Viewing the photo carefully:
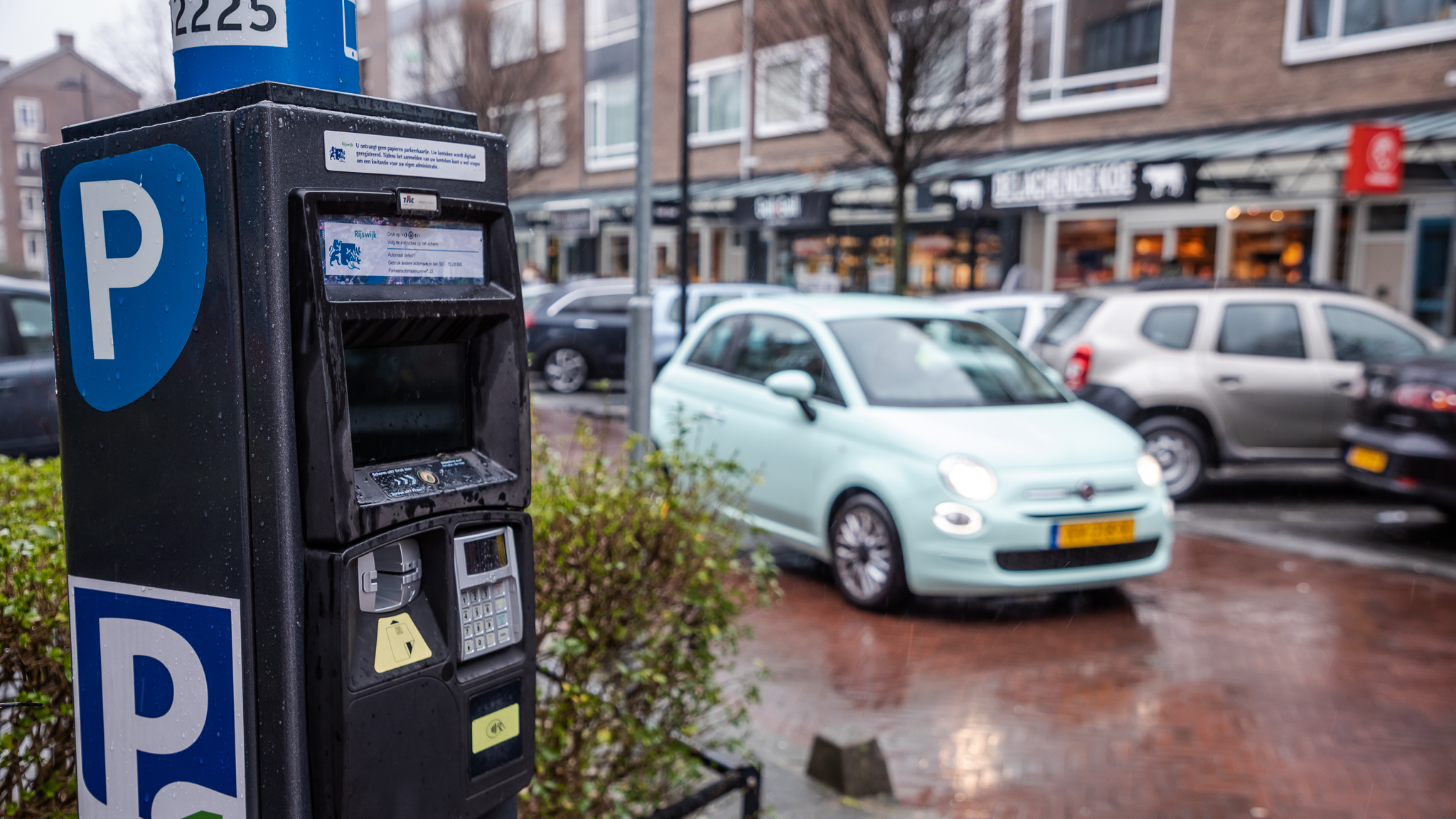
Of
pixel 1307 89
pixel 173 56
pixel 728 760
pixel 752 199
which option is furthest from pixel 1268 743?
pixel 752 199

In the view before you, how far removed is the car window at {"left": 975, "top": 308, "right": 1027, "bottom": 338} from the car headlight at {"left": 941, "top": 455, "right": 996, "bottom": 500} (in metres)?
5.60

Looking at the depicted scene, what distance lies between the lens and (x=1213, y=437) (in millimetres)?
9203

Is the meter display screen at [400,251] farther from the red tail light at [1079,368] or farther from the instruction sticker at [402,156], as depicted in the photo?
the red tail light at [1079,368]

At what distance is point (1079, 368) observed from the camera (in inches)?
367

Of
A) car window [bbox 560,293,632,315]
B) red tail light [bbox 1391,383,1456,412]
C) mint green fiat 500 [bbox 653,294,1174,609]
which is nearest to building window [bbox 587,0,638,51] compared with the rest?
car window [bbox 560,293,632,315]

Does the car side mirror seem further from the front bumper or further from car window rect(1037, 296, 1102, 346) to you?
car window rect(1037, 296, 1102, 346)

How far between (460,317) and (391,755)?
720mm

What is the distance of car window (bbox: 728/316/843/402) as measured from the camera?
661 cm

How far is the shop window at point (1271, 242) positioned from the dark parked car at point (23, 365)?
15.0 meters

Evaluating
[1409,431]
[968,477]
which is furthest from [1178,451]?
[968,477]

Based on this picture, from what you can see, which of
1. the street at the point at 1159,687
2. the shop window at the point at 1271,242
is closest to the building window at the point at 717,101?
the shop window at the point at 1271,242

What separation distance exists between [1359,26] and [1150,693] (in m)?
13.7

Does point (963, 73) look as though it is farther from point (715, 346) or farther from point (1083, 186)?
point (715, 346)

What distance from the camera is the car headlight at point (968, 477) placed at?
5680 millimetres
